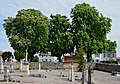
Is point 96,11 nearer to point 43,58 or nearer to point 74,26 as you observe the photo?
point 74,26

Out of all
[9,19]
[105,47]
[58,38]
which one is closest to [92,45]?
[105,47]

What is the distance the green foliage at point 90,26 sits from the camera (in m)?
64.0

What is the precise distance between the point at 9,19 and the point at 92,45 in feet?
62.8

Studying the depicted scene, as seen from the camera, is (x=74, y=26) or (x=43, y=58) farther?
(x=43, y=58)

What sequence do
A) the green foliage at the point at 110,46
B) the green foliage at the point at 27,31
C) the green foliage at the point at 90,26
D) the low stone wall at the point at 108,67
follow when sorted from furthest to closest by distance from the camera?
the green foliage at the point at 110,46 < the green foliage at the point at 27,31 < the green foliage at the point at 90,26 < the low stone wall at the point at 108,67

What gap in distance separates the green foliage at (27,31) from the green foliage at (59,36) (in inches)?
80.0

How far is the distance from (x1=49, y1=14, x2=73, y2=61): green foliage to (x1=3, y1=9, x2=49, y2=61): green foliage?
2.03 metres

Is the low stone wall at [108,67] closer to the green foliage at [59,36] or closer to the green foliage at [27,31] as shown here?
the green foliage at [59,36]

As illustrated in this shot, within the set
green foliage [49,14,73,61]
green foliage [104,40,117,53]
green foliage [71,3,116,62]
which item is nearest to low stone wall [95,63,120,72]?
green foliage [71,3,116,62]

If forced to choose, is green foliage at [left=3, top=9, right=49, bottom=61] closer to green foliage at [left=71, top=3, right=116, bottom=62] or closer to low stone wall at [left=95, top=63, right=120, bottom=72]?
green foliage at [left=71, top=3, right=116, bottom=62]

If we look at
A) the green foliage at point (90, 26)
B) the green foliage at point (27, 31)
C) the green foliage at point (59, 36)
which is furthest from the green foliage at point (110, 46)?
the green foliage at point (27, 31)

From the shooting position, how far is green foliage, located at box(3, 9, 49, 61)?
6556 cm

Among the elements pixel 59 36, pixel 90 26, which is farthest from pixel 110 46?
pixel 59 36

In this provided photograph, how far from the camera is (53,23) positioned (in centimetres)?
7056
